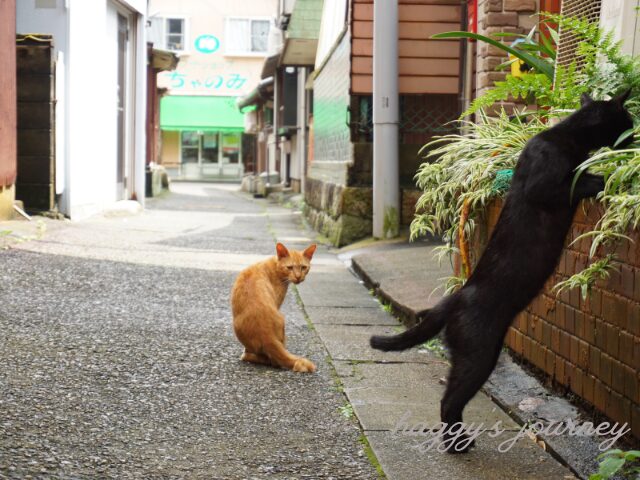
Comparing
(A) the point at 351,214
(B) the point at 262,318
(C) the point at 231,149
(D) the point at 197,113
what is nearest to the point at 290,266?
(B) the point at 262,318

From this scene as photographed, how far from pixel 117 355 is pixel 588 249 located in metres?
2.72

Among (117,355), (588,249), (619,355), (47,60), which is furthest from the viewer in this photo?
(47,60)

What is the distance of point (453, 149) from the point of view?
6125 mm

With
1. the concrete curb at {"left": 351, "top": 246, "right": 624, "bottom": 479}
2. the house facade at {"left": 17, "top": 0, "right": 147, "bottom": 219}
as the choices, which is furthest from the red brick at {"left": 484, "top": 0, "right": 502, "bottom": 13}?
the house facade at {"left": 17, "top": 0, "right": 147, "bottom": 219}

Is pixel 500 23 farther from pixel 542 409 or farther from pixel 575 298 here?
pixel 542 409

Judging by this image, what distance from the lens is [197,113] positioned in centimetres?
3959

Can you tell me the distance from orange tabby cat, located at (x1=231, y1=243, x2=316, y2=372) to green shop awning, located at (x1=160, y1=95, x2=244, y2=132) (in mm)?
34541

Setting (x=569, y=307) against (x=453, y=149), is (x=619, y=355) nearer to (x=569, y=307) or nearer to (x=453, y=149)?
(x=569, y=307)

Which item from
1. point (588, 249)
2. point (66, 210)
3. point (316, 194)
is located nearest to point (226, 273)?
point (66, 210)

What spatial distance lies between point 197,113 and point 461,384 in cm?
3702

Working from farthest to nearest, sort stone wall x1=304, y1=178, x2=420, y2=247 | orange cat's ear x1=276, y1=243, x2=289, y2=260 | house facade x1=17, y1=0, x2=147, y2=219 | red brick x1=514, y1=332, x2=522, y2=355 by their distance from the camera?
house facade x1=17, y1=0, x2=147, y2=219 < stone wall x1=304, y1=178, x2=420, y2=247 < orange cat's ear x1=276, y1=243, x2=289, y2=260 < red brick x1=514, y1=332, x2=522, y2=355

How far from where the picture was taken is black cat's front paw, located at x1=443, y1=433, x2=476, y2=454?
367 centimetres

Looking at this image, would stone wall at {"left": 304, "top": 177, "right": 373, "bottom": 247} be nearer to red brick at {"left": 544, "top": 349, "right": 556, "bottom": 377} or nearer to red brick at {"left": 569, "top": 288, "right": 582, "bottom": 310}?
red brick at {"left": 544, "top": 349, "right": 556, "bottom": 377}

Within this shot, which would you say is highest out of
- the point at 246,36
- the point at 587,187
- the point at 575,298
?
the point at 246,36
